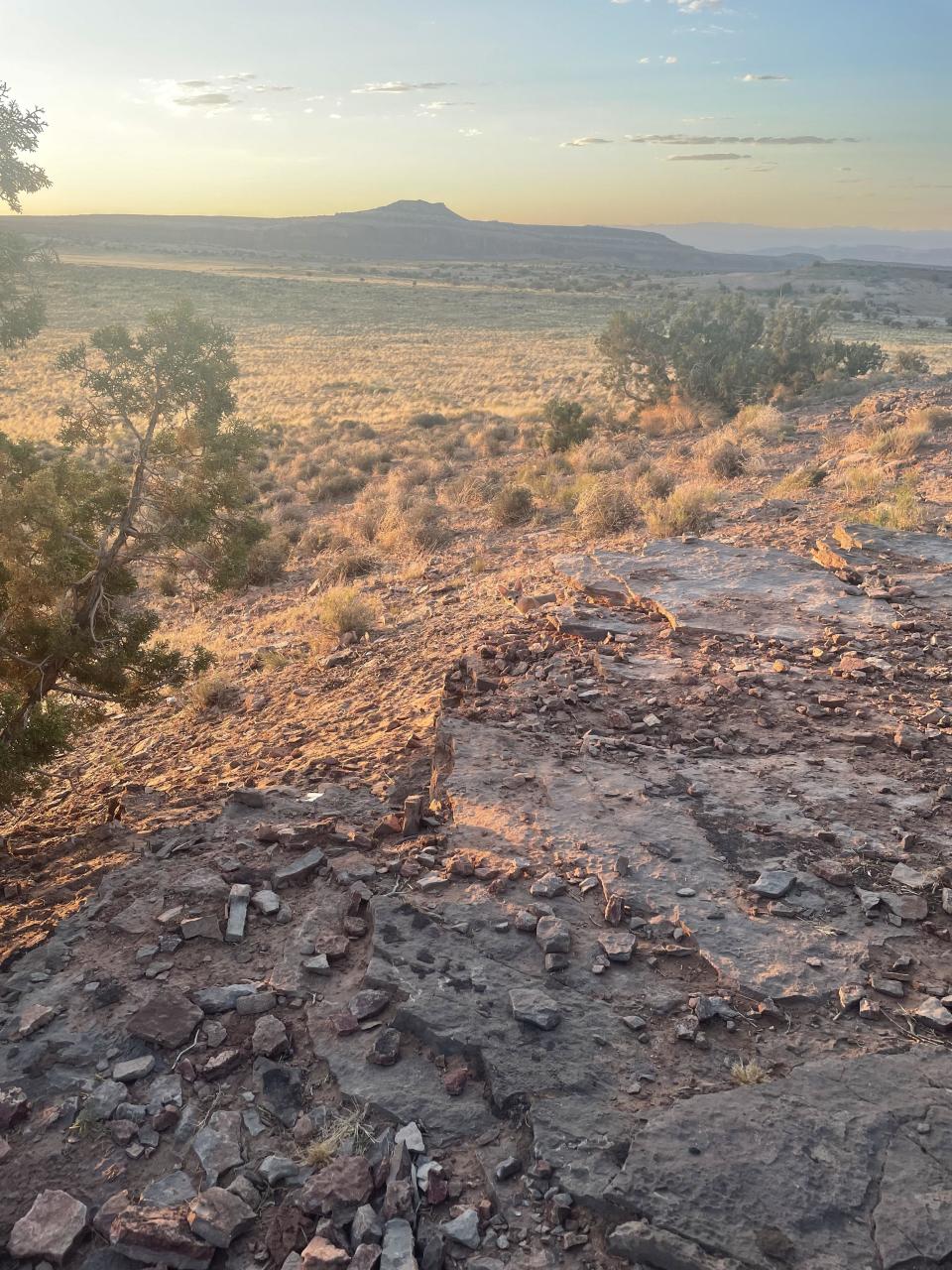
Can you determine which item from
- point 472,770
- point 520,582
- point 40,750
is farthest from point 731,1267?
point 520,582

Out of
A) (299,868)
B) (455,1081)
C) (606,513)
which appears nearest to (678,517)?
(606,513)

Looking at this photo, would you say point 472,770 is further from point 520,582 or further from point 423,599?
point 423,599

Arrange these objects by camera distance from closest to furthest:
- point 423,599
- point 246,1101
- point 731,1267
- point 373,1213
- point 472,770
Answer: point 731,1267 < point 373,1213 < point 246,1101 < point 472,770 < point 423,599

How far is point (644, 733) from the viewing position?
6.02 meters

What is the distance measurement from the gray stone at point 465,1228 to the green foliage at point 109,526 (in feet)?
14.6

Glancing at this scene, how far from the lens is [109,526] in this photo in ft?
22.5

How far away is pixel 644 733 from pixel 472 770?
1298 mm

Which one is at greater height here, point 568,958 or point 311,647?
point 568,958

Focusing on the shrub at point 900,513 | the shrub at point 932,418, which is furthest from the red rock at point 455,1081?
the shrub at point 932,418

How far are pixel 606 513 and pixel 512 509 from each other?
270 cm

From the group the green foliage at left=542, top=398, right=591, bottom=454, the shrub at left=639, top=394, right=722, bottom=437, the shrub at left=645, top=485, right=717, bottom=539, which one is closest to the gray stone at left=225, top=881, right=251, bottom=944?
the shrub at left=645, top=485, right=717, bottom=539

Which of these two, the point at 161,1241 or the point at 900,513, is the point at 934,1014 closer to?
the point at 161,1241

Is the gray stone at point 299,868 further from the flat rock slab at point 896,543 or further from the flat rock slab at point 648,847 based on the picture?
the flat rock slab at point 896,543

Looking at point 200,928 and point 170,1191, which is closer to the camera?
point 170,1191
